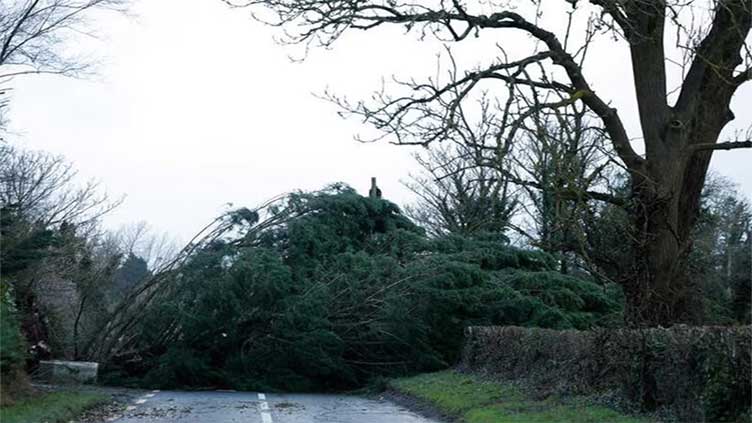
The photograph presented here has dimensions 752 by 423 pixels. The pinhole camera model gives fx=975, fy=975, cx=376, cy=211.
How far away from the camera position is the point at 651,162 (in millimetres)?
17562

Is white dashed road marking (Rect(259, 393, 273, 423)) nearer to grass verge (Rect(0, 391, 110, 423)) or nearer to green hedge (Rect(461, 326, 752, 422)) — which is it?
grass verge (Rect(0, 391, 110, 423))

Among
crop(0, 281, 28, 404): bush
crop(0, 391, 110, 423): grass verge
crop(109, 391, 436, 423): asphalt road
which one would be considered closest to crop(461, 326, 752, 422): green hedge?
crop(109, 391, 436, 423): asphalt road

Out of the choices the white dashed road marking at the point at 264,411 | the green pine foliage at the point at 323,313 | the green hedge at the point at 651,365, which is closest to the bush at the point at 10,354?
the white dashed road marking at the point at 264,411

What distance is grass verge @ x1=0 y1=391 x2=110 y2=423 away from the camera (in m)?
13.8

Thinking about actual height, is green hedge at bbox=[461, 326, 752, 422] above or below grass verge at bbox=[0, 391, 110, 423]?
above

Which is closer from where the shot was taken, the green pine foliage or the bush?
the bush

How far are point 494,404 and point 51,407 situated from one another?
7163mm

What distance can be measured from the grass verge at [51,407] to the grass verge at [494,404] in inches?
243

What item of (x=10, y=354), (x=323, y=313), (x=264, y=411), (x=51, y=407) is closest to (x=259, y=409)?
(x=264, y=411)

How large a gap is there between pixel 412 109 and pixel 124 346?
41.8 ft

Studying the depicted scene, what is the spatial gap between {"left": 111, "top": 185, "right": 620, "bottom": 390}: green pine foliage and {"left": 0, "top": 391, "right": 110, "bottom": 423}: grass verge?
5909 millimetres

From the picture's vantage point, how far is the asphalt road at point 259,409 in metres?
15.8

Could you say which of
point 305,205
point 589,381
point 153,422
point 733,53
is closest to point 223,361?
point 305,205

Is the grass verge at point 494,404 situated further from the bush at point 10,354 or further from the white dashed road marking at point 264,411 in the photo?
the bush at point 10,354
